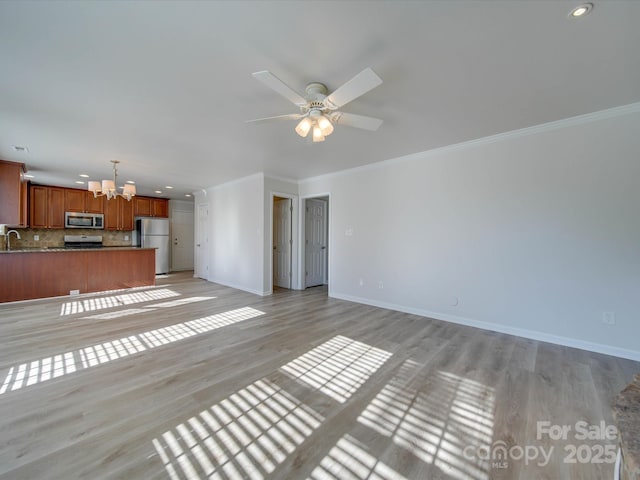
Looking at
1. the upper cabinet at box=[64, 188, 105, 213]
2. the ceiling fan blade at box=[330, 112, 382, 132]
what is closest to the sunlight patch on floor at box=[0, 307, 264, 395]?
the ceiling fan blade at box=[330, 112, 382, 132]

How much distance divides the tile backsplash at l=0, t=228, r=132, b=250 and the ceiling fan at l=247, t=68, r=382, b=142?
767 cm

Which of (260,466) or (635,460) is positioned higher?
(635,460)

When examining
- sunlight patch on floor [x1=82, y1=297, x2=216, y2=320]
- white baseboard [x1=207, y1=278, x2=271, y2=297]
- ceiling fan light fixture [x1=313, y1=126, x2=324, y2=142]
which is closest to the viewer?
ceiling fan light fixture [x1=313, y1=126, x2=324, y2=142]

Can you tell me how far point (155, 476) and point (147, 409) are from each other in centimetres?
65

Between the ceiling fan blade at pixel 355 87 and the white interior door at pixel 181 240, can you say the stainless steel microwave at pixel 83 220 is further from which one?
the ceiling fan blade at pixel 355 87

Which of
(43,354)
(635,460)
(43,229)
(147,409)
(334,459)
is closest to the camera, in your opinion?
(635,460)

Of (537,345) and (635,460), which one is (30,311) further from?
(537,345)

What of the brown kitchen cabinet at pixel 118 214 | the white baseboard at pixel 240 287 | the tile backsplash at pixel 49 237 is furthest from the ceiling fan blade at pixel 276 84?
the tile backsplash at pixel 49 237

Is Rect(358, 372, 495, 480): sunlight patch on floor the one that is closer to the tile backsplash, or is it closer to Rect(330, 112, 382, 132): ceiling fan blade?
Rect(330, 112, 382, 132): ceiling fan blade

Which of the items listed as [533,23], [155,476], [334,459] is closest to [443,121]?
[533,23]

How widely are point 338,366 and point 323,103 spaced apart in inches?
94.3

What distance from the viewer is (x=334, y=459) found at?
4.67ft

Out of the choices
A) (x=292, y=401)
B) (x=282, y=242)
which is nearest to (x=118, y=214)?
(x=282, y=242)

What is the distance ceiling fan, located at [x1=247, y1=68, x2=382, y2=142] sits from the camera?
5.82 feet
